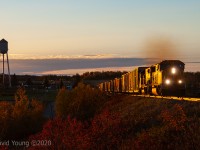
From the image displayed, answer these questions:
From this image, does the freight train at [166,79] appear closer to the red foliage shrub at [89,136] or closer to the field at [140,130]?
the field at [140,130]

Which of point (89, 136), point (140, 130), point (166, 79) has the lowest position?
point (89, 136)

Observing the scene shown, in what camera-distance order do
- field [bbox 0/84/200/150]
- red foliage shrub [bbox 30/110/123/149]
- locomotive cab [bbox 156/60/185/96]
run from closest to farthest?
field [bbox 0/84/200/150] < red foliage shrub [bbox 30/110/123/149] < locomotive cab [bbox 156/60/185/96]

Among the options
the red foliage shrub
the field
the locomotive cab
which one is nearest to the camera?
the field

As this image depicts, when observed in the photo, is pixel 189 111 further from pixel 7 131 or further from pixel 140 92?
pixel 7 131

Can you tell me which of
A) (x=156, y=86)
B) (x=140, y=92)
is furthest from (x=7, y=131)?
(x=156, y=86)

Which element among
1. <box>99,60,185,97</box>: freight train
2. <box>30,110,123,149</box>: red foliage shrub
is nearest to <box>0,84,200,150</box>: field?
<box>30,110,123,149</box>: red foliage shrub

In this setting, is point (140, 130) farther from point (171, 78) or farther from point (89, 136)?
point (171, 78)

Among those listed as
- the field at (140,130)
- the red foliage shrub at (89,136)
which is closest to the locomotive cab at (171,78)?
the field at (140,130)

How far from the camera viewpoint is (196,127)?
18.9 metres

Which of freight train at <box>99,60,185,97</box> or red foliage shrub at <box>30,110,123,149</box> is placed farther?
freight train at <box>99,60,185,97</box>

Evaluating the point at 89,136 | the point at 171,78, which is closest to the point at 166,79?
the point at 171,78

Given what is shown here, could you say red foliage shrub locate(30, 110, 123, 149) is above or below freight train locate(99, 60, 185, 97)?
below

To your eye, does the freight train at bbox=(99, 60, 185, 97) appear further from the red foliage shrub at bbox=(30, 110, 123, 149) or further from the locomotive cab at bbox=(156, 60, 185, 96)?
the red foliage shrub at bbox=(30, 110, 123, 149)

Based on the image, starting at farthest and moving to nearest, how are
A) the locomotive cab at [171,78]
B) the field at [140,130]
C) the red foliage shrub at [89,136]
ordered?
1. the locomotive cab at [171,78]
2. the red foliage shrub at [89,136]
3. the field at [140,130]
